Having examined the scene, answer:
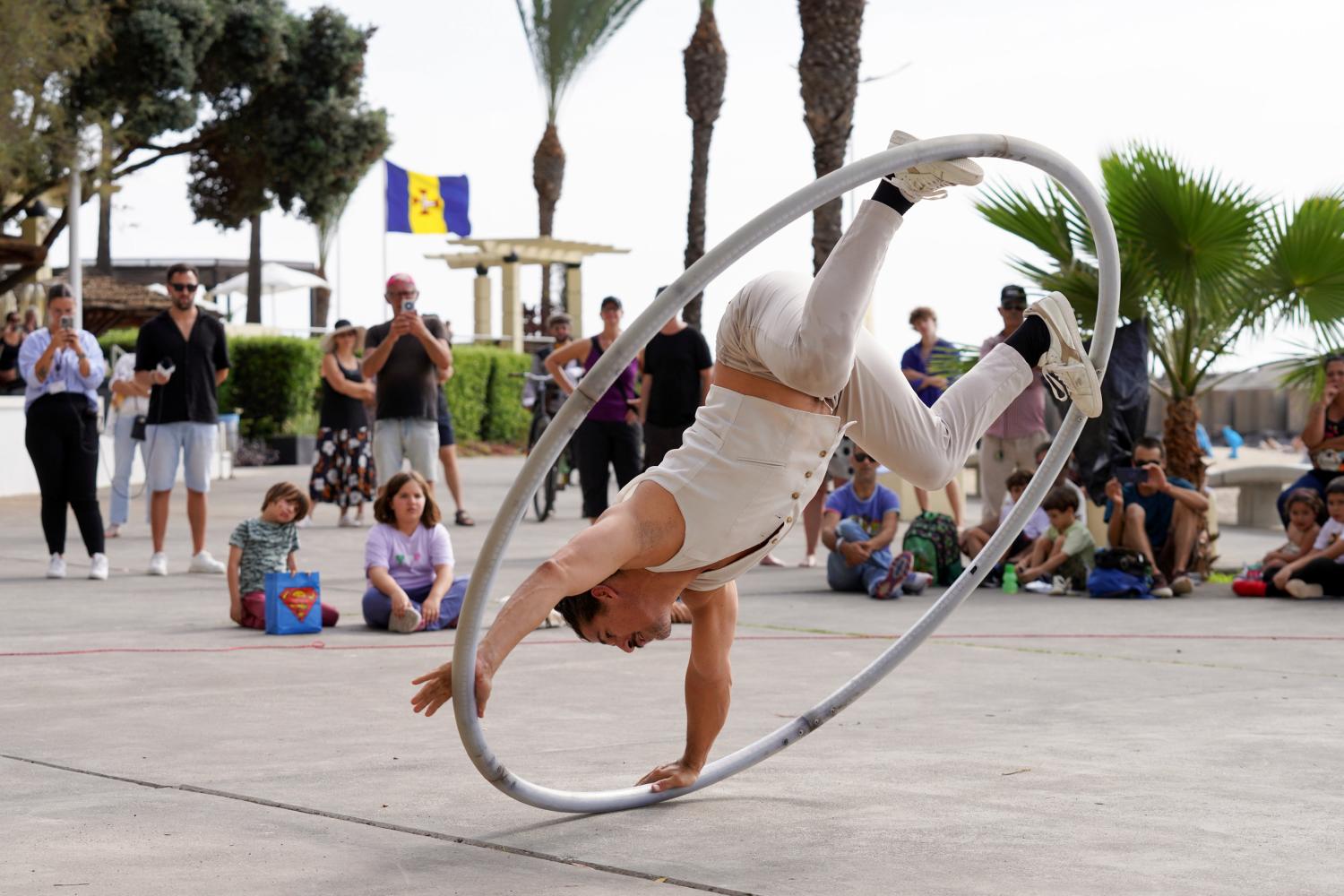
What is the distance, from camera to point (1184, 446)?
1305 centimetres

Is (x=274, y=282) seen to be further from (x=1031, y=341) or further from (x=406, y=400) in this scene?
(x=1031, y=341)

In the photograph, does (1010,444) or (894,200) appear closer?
(894,200)

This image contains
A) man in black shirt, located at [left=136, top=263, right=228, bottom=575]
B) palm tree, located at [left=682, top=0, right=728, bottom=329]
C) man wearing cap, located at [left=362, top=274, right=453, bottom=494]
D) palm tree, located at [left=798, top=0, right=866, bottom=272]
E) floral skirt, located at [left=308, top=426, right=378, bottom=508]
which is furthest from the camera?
palm tree, located at [left=682, top=0, right=728, bottom=329]

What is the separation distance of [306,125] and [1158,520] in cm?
2583

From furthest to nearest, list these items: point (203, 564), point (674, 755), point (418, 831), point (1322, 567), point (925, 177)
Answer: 1. point (203, 564)
2. point (1322, 567)
3. point (674, 755)
4. point (925, 177)
5. point (418, 831)

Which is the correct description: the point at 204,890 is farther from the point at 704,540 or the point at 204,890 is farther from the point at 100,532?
the point at 100,532

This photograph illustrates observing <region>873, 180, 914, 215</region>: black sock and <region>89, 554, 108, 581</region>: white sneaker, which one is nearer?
<region>873, 180, 914, 215</region>: black sock

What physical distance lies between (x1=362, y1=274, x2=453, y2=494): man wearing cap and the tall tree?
22.7 meters

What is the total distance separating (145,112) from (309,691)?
2580 cm

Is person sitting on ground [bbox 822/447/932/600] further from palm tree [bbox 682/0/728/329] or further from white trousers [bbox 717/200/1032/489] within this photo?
palm tree [bbox 682/0/728/329]

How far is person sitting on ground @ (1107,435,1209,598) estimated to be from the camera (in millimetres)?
11547

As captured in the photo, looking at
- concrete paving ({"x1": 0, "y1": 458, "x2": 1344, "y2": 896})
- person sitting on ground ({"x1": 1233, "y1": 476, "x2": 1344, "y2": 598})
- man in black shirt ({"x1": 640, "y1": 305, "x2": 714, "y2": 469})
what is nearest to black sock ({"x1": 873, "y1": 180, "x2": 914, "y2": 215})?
concrete paving ({"x1": 0, "y1": 458, "x2": 1344, "y2": 896})

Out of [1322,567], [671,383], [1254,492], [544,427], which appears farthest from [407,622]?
[1254,492]

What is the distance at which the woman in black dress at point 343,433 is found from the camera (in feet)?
48.9
